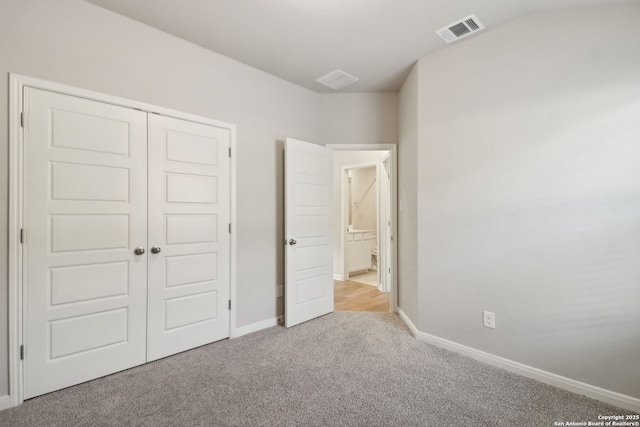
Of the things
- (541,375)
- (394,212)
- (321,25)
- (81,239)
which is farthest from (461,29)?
(81,239)

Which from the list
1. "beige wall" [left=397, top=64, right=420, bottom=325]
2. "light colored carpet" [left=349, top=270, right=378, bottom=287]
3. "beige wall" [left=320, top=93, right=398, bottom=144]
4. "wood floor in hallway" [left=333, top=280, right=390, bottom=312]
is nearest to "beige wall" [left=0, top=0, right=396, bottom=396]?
"beige wall" [left=320, top=93, right=398, bottom=144]

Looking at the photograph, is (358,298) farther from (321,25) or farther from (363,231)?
(321,25)

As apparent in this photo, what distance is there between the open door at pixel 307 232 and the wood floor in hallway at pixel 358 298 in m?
0.44

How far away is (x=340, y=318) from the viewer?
336 centimetres

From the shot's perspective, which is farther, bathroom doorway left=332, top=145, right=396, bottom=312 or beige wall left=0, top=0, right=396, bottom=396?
bathroom doorway left=332, top=145, right=396, bottom=312

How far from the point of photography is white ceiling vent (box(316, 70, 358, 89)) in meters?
3.11

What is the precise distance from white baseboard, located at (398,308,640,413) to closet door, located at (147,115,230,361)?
2.05m

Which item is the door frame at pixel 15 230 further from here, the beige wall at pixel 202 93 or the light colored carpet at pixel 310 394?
the light colored carpet at pixel 310 394

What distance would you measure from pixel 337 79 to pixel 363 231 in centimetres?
316

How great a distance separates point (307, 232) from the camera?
329 centimetres

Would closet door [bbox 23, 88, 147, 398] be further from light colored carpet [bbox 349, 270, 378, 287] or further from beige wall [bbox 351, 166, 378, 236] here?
beige wall [bbox 351, 166, 378, 236]

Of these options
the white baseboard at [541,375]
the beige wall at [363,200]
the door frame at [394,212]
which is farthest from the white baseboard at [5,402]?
the beige wall at [363,200]

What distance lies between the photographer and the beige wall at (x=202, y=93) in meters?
1.84

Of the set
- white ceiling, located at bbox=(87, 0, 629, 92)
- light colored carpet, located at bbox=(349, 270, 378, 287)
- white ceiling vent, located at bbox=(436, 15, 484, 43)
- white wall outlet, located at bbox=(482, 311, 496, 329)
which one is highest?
white ceiling, located at bbox=(87, 0, 629, 92)
